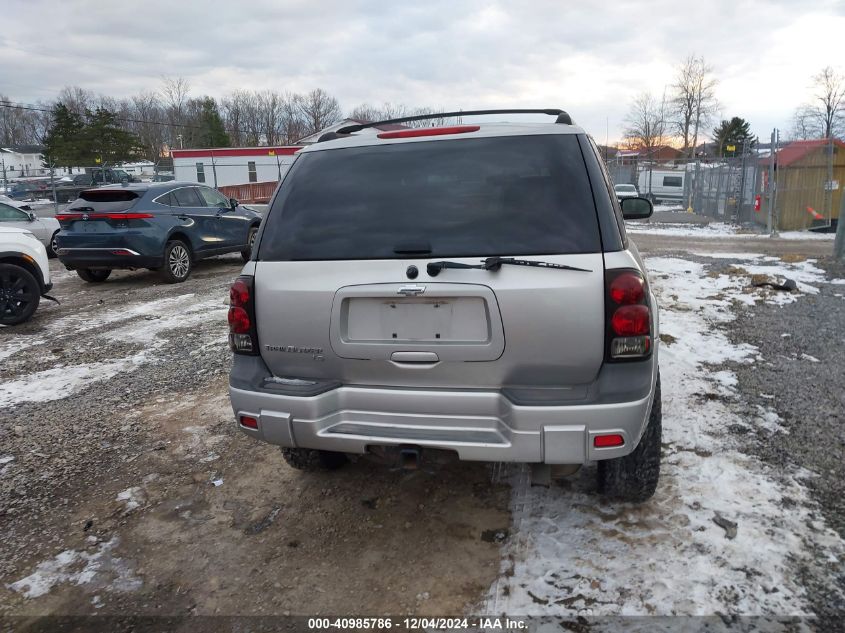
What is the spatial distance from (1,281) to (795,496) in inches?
330

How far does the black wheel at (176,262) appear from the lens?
10.2 meters

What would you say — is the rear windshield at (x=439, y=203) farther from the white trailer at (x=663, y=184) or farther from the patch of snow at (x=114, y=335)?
the white trailer at (x=663, y=184)

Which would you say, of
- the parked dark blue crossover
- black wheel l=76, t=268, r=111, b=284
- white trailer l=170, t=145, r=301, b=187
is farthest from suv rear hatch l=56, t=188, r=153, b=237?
white trailer l=170, t=145, r=301, b=187

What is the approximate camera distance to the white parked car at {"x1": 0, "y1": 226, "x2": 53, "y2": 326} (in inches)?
292

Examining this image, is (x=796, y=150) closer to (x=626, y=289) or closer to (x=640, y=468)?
(x=640, y=468)

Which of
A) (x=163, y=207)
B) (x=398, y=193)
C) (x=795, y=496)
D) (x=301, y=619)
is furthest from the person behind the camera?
(x=163, y=207)

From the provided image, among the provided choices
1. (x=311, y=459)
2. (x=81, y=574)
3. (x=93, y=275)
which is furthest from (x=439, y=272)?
(x=93, y=275)

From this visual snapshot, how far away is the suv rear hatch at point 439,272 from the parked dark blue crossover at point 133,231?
7.94m

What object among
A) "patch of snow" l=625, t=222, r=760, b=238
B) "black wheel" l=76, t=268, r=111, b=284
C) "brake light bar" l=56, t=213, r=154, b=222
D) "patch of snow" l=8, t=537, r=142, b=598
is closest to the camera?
"patch of snow" l=8, t=537, r=142, b=598

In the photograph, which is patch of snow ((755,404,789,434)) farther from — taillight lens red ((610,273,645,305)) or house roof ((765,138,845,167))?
house roof ((765,138,845,167))

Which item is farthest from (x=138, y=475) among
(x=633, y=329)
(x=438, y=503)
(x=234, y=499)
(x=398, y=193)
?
(x=633, y=329)

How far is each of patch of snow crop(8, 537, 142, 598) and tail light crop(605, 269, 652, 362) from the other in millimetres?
2369

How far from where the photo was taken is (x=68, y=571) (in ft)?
9.37

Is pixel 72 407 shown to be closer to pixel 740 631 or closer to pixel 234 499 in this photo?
pixel 234 499
